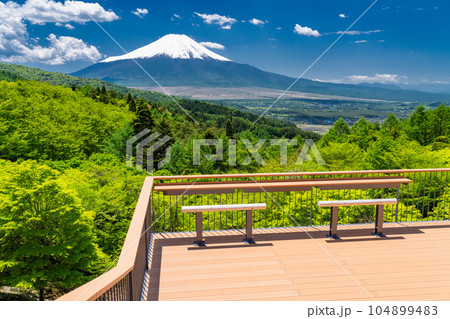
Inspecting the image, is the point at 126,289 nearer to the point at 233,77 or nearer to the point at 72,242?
the point at 72,242

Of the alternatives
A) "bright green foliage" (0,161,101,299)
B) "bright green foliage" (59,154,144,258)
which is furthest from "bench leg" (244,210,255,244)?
"bright green foliage" (59,154,144,258)

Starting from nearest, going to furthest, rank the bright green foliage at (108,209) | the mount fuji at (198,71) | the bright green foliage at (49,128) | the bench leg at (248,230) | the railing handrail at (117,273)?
1. the railing handrail at (117,273)
2. the bench leg at (248,230)
3. the bright green foliage at (108,209)
4. the bright green foliage at (49,128)
5. the mount fuji at (198,71)

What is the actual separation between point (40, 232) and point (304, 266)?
61.7ft

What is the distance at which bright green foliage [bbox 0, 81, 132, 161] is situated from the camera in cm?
4166

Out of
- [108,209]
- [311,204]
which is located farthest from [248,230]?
[108,209]

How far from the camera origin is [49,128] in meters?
44.4

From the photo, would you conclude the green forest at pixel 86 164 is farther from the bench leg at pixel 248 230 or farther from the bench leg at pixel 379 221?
the bench leg at pixel 248 230

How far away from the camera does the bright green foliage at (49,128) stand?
41.7m

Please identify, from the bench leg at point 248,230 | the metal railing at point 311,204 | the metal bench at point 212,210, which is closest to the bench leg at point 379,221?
the metal railing at point 311,204

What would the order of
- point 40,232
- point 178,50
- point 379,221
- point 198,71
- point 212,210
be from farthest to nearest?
point 178,50 < point 198,71 < point 40,232 < point 379,221 < point 212,210

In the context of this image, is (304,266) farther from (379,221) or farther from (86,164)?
(86,164)

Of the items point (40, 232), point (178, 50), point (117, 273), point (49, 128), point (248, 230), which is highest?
point (178, 50)

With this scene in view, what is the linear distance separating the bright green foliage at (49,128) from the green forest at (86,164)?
133 millimetres
